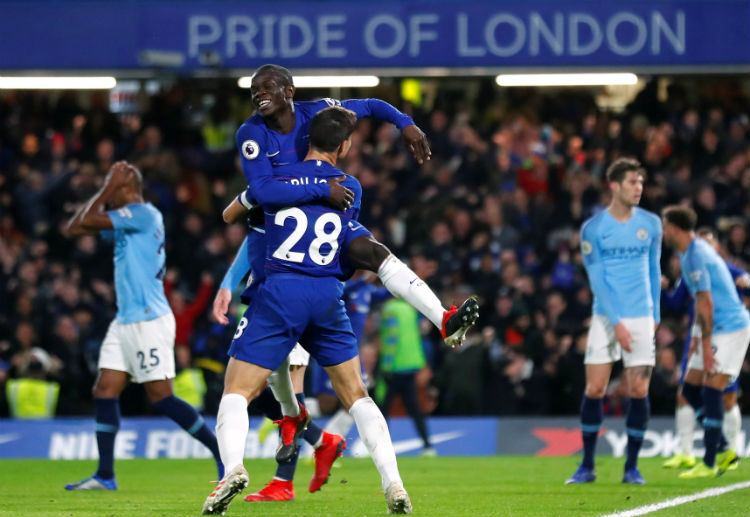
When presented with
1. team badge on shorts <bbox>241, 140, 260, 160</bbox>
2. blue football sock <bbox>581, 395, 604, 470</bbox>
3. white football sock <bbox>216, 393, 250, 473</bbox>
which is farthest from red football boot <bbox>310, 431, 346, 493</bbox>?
blue football sock <bbox>581, 395, 604, 470</bbox>

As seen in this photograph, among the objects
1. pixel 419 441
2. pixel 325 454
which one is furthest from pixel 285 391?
pixel 419 441

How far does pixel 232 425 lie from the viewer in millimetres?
6762

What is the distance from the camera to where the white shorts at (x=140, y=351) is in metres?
9.61

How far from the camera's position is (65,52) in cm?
1816

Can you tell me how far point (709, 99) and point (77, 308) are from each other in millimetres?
9670

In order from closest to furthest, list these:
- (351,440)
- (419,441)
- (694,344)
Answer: (694,344) < (351,440) < (419,441)

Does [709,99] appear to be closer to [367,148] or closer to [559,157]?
[559,157]

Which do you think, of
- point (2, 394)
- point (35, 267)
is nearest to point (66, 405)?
point (2, 394)

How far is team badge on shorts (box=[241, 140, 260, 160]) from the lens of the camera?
24.2ft

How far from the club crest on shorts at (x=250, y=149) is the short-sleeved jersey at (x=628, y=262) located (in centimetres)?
350

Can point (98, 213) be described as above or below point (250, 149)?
below

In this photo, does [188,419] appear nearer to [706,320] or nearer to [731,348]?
[706,320]

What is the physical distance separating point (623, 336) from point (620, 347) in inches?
11.5

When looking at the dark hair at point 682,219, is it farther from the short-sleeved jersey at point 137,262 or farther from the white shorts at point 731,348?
the short-sleeved jersey at point 137,262
